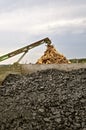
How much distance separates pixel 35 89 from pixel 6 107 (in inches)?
48.2

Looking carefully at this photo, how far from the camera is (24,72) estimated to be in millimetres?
14195

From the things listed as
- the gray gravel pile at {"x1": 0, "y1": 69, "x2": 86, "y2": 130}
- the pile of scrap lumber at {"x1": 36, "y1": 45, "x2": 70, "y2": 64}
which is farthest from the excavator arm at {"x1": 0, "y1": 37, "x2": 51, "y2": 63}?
the gray gravel pile at {"x1": 0, "y1": 69, "x2": 86, "y2": 130}

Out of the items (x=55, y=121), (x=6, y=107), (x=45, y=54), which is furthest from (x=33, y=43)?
(x=55, y=121)

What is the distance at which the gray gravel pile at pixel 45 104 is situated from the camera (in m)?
9.21

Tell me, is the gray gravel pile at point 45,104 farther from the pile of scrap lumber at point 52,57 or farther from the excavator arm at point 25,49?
the pile of scrap lumber at point 52,57

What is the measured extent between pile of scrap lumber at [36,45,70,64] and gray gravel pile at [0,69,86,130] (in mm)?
3181

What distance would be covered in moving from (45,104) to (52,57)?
5.77m

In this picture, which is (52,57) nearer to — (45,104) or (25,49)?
(25,49)

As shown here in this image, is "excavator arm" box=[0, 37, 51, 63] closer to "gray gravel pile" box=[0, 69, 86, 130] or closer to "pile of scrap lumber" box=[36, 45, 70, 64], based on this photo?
"pile of scrap lumber" box=[36, 45, 70, 64]

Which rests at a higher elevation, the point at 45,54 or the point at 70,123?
the point at 45,54

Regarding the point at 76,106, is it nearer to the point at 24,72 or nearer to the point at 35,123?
the point at 35,123

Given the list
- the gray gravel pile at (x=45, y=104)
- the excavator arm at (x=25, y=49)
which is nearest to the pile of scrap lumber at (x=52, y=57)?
the excavator arm at (x=25, y=49)

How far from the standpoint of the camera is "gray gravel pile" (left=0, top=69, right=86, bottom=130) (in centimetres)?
921

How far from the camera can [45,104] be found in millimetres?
9898
